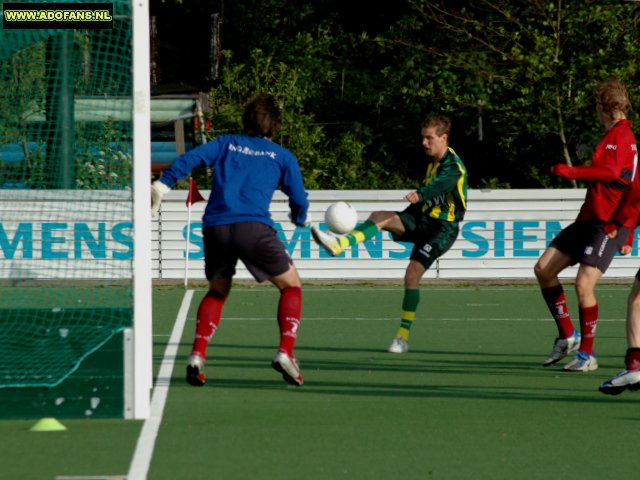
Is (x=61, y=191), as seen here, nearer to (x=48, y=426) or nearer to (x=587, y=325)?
(x=587, y=325)

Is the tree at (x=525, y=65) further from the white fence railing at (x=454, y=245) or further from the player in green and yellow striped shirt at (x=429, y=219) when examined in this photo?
the player in green and yellow striped shirt at (x=429, y=219)

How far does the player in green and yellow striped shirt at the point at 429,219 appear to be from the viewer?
10844mm

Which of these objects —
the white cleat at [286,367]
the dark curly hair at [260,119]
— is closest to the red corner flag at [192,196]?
the dark curly hair at [260,119]

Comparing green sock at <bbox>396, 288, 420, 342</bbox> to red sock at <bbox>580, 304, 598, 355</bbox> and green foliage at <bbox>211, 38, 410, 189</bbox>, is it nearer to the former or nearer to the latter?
red sock at <bbox>580, 304, 598, 355</bbox>

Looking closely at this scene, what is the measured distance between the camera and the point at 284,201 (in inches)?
727

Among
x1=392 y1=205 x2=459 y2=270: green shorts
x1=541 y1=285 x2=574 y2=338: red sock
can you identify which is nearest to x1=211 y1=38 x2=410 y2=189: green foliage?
x1=392 y1=205 x2=459 y2=270: green shorts

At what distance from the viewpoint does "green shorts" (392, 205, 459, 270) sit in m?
11.1

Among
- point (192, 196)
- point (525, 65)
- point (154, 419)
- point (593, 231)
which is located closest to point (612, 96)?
point (593, 231)

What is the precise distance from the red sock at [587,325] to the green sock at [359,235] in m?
1.92

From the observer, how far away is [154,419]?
771 cm

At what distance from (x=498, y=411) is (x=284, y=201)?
10623 mm

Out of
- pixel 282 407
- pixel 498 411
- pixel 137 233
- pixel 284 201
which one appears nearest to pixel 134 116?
pixel 137 233

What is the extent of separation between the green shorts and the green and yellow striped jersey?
0.20 feet

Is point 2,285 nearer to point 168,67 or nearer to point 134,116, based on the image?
point 134,116
